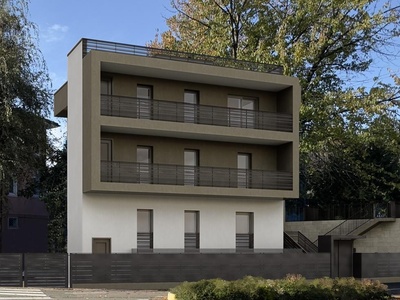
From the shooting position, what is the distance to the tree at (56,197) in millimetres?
42219

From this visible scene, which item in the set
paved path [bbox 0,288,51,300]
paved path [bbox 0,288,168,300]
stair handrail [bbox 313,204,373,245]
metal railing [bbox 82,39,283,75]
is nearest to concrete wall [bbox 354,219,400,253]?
stair handrail [bbox 313,204,373,245]

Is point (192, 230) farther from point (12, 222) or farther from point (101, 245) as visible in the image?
point (12, 222)

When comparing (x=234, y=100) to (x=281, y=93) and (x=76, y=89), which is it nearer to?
(x=281, y=93)

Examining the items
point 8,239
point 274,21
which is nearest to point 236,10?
point 274,21

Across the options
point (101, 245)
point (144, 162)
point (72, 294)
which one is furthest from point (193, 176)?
point (72, 294)

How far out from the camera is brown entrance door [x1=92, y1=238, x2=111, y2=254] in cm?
3225

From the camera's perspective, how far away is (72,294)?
25156 mm

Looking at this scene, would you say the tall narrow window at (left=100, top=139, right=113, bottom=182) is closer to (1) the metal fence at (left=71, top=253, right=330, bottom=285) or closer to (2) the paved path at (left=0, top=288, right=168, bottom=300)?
(1) the metal fence at (left=71, top=253, right=330, bottom=285)

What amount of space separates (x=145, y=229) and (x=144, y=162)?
3.44 meters

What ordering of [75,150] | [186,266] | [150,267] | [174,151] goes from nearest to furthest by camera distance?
[150,267], [186,266], [75,150], [174,151]

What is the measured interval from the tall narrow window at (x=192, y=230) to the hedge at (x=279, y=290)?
13.6 meters

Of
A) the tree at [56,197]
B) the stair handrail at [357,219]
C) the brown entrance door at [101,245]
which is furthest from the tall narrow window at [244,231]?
the tree at [56,197]

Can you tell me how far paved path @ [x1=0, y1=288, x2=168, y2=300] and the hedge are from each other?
3.41m

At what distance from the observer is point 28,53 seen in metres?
38.2
